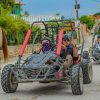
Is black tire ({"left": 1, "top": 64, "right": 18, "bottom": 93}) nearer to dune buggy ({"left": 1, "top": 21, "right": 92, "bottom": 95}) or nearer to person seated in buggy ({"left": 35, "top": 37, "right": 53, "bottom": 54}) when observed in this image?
dune buggy ({"left": 1, "top": 21, "right": 92, "bottom": 95})

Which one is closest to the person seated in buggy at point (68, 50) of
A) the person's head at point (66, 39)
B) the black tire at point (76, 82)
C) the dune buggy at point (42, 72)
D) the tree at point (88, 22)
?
the person's head at point (66, 39)

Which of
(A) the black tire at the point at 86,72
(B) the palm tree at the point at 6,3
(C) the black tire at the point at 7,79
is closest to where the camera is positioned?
(C) the black tire at the point at 7,79

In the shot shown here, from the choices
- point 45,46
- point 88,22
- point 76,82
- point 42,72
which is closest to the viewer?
point 76,82

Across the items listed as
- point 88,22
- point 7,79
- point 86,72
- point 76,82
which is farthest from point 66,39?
point 88,22

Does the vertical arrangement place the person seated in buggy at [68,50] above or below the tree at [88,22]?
below

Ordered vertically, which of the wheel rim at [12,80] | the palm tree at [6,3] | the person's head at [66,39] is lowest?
the wheel rim at [12,80]

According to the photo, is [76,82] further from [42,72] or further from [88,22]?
[88,22]

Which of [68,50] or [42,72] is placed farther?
[68,50]

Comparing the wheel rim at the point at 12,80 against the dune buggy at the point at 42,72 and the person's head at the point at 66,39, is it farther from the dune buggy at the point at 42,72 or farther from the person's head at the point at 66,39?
the person's head at the point at 66,39

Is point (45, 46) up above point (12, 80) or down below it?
above

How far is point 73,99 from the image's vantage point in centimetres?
1109

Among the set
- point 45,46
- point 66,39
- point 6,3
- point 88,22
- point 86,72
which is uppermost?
point 6,3

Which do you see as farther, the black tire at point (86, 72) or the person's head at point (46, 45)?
the black tire at point (86, 72)

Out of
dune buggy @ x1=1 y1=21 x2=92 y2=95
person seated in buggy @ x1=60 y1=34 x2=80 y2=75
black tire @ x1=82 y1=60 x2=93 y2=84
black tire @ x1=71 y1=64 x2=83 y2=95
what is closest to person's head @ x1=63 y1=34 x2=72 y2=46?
person seated in buggy @ x1=60 y1=34 x2=80 y2=75
